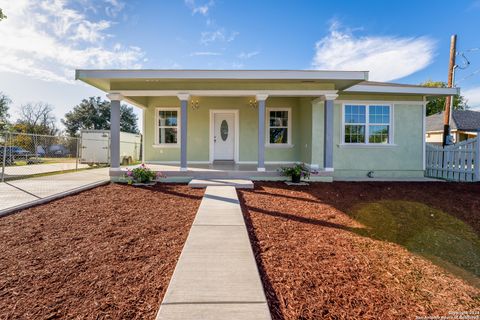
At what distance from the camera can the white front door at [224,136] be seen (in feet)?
32.4

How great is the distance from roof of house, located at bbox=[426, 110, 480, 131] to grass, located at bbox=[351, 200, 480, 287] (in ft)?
69.2

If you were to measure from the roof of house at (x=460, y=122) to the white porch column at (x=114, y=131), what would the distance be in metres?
24.9

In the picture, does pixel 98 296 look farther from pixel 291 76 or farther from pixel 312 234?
pixel 291 76

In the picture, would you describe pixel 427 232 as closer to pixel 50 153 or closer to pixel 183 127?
pixel 183 127

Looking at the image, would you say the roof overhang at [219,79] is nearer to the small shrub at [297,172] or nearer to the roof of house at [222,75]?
the roof of house at [222,75]

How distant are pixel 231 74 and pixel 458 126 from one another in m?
23.9

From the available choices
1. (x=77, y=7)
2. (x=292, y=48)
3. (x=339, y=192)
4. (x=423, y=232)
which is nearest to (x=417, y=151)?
(x=339, y=192)

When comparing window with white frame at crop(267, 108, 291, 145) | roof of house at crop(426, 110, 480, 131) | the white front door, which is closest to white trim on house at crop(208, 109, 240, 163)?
the white front door

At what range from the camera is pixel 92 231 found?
344 centimetres

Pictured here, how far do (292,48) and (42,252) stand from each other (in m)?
12.0

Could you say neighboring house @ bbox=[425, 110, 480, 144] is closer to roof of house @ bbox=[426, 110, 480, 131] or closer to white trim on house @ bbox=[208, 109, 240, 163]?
roof of house @ bbox=[426, 110, 480, 131]

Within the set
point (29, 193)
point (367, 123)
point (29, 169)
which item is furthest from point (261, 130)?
point (29, 169)

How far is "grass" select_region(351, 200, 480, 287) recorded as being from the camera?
272 cm

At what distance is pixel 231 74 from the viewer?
6.96 m
